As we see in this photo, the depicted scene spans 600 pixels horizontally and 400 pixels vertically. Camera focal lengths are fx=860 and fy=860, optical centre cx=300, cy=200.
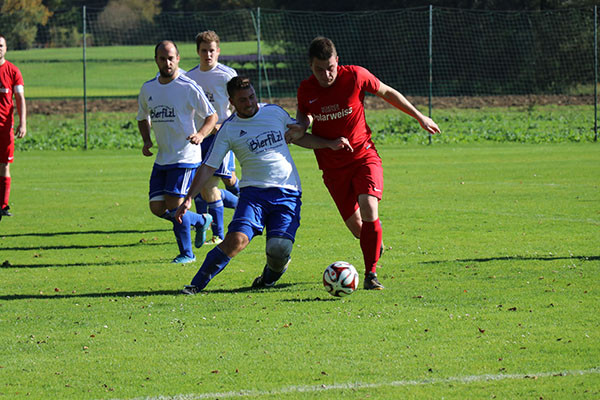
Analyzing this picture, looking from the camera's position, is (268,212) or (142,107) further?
(142,107)

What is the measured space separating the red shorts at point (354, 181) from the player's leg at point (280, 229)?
18.9 inches

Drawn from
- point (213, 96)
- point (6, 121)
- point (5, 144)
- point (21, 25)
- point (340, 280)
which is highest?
point (21, 25)

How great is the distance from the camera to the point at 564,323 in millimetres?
5711

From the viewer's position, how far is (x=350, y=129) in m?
7.28

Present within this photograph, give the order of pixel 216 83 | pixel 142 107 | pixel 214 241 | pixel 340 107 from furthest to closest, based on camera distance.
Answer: pixel 216 83 < pixel 214 241 < pixel 142 107 < pixel 340 107

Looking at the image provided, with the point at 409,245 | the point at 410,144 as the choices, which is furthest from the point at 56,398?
the point at 410,144

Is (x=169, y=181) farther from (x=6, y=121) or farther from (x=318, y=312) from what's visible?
(x=6, y=121)

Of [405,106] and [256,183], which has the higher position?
[405,106]

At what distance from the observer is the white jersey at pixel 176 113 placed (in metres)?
8.42

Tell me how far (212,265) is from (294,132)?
1.26m

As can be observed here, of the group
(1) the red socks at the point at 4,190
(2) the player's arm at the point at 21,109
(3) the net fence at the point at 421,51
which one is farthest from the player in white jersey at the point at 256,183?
(3) the net fence at the point at 421,51

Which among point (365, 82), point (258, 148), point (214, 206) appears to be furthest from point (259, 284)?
point (214, 206)

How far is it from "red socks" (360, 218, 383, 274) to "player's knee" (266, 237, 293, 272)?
638mm

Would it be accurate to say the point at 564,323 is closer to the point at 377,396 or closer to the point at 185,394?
the point at 377,396
